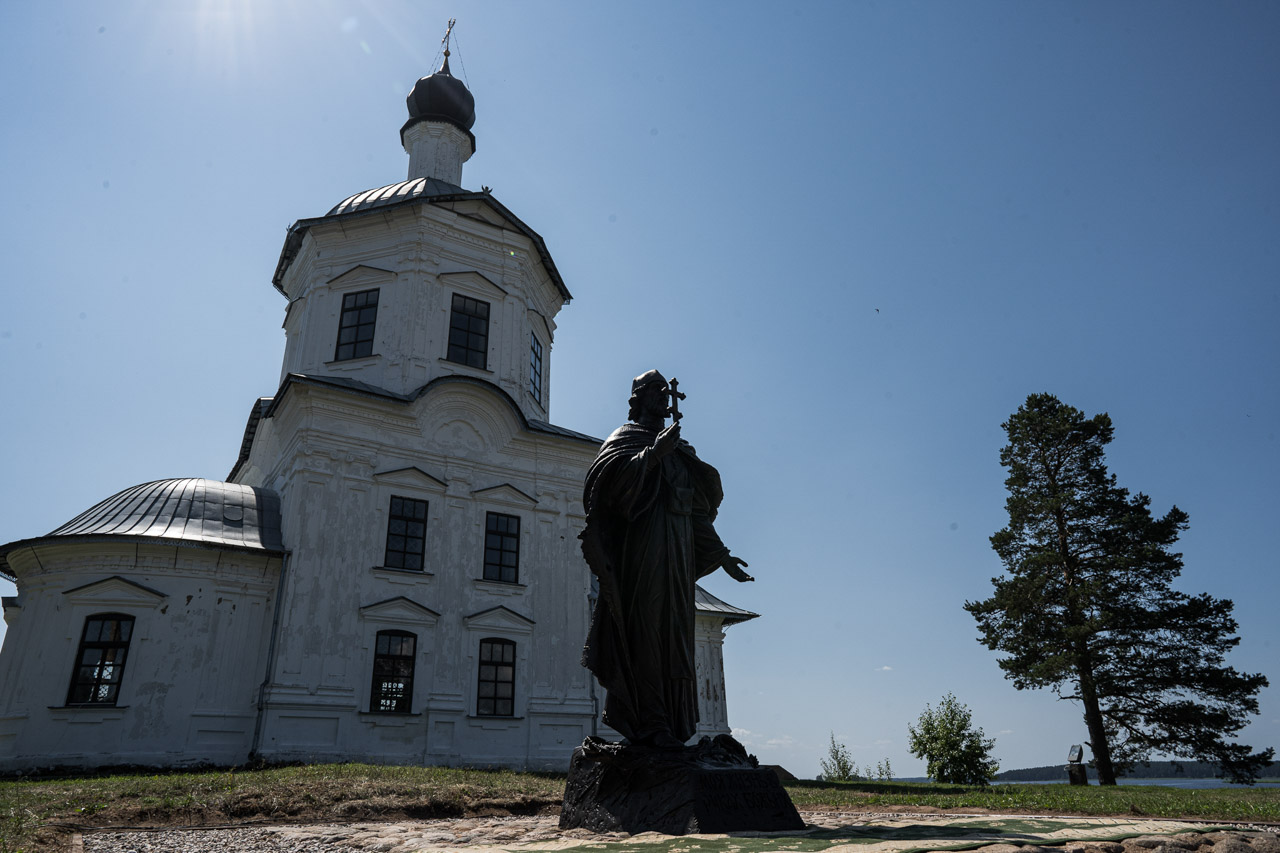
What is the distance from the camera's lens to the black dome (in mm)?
25094

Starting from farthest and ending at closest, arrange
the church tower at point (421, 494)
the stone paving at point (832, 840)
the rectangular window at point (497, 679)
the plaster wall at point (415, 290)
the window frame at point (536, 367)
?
the window frame at point (536, 367), the plaster wall at point (415, 290), the rectangular window at point (497, 679), the church tower at point (421, 494), the stone paving at point (832, 840)

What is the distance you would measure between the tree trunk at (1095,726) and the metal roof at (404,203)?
17563 millimetres

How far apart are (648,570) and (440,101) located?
2368 centimetres

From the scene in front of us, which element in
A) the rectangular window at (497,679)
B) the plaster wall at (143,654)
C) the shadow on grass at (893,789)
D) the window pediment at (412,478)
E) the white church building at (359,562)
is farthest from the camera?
the window pediment at (412,478)

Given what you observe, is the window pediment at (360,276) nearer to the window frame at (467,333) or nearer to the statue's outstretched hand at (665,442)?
the window frame at (467,333)

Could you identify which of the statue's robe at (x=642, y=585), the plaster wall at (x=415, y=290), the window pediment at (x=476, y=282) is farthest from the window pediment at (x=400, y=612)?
the statue's robe at (x=642, y=585)

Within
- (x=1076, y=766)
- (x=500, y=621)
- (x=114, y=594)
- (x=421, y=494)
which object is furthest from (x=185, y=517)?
(x=1076, y=766)

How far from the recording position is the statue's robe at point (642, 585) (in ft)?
16.6

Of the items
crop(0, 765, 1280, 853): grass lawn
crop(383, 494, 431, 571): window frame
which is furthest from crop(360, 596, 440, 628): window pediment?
crop(0, 765, 1280, 853): grass lawn

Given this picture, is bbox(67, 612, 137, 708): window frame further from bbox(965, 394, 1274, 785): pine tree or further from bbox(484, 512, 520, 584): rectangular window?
bbox(965, 394, 1274, 785): pine tree

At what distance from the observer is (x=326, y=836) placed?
536 centimetres

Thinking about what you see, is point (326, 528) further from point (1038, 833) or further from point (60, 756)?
point (1038, 833)

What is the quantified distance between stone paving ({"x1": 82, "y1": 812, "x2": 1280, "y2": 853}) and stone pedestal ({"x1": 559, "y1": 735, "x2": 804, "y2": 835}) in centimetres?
19

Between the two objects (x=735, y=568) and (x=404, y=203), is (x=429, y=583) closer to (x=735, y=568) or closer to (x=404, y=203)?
(x=404, y=203)
